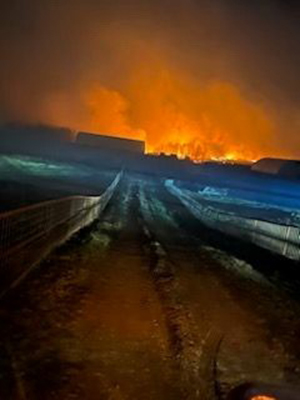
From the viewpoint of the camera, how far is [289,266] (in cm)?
1833

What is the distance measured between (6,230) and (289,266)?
1083cm

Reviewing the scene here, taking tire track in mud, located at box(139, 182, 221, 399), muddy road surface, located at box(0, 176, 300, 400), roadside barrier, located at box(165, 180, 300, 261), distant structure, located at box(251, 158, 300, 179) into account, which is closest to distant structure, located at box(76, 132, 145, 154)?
distant structure, located at box(251, 158, 300, 179)

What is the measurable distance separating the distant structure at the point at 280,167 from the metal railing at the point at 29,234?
91547mm

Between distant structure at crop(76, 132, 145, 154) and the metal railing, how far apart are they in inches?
3834

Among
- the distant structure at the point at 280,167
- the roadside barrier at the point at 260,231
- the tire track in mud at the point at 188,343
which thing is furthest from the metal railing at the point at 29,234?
the distant structure at the point at 280,167

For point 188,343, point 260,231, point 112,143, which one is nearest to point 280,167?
point 112,143

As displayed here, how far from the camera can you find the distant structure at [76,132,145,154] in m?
116

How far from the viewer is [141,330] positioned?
Result: 8.62 metres

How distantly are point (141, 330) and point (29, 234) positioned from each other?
441 cm

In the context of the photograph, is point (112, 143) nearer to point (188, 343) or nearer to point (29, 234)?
point (29, 234)

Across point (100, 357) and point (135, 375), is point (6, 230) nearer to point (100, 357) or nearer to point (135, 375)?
point (100, 357)

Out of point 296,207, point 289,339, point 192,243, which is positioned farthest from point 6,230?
point 296,207

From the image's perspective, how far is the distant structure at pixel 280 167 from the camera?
354 feet

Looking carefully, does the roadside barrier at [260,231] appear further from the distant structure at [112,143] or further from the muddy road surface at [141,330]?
the distant structure at [112,143]
